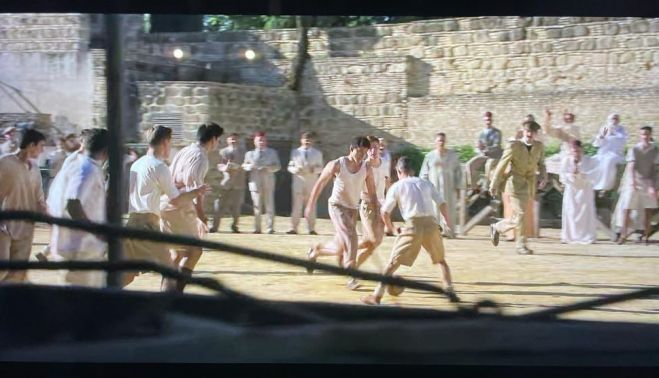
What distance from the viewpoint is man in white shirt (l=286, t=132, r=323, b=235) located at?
8.15 metres

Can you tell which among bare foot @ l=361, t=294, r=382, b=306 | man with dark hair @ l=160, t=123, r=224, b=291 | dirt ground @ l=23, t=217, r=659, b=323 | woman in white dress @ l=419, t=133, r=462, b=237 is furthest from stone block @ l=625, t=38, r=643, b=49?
man with dark hair @ l=160, t=123, r=224, b=291

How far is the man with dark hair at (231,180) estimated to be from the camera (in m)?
8.32

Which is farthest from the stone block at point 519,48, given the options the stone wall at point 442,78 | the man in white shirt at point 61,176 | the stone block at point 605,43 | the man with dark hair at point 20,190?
the man with dark hair at point 20,190

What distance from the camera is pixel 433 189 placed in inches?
301

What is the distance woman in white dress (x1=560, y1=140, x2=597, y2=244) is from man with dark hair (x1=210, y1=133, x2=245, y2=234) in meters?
2.87

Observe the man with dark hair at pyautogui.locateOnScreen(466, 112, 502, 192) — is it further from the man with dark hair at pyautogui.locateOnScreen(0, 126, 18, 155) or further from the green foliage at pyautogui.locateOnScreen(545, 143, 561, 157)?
the man with dark hair at pyautogui.locateOnScreen(0, 126, 18, 155)

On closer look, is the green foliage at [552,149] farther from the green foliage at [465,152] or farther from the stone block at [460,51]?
the stone block at [460,51]

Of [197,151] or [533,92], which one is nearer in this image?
[197,151]

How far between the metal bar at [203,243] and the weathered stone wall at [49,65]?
935 millimetres

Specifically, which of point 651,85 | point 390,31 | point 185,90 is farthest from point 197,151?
point 390,31

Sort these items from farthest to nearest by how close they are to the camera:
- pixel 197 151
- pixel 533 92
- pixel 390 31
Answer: pixel 390 31 < pixel 533 92 < pixel 197 151

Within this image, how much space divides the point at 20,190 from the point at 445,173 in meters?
3.44

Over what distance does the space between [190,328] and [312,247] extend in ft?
6.69

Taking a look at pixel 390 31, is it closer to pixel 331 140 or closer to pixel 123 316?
pixel 331 140
